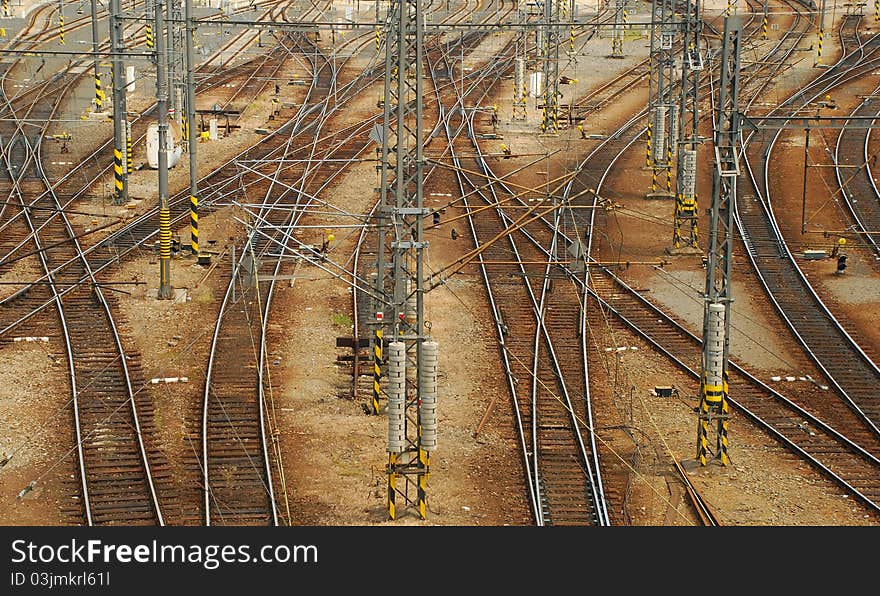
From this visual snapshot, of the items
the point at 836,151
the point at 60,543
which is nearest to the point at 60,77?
the point at 836,151

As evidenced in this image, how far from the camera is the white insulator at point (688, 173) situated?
99.2 feet

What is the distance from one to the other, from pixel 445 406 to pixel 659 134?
Answer: 1460cm

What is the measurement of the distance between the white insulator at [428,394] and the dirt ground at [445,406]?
3.62 feet

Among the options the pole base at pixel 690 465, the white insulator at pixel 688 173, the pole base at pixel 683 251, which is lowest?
the pole base at pixel 690 465

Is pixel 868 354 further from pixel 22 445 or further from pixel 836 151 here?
pixel 836 151

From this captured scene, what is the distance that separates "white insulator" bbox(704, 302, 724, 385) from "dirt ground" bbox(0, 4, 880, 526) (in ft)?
4.09

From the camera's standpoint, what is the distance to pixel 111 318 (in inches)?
1013

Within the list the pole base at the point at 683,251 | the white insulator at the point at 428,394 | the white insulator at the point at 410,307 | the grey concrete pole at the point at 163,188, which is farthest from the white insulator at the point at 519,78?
the white insulator at the point at 428,394

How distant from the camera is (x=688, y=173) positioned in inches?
1192

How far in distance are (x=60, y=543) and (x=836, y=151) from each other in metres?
30.4

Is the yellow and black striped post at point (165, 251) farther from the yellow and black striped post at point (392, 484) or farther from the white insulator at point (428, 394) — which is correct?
the white insulator at point (428, 394)

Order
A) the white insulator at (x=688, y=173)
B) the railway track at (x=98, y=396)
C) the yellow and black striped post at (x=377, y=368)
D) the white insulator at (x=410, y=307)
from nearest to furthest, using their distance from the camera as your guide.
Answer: the railway track at (x=98, y=396) → the white insulator at (x=410, y=307) → the yellow and black striped post at (x=377, y=368) → the white insulator at (x=688, y=173)

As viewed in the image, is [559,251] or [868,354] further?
[559,251]

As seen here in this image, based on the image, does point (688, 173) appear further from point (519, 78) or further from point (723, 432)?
point (519, 78)
